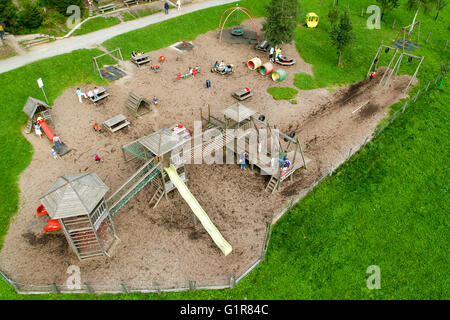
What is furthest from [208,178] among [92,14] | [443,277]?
[92,14]

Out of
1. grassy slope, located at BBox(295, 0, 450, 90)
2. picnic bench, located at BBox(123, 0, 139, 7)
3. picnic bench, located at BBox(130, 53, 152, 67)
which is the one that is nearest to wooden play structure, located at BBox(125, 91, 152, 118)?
picnic bench, located at BBox(130, 53, 152, 67)

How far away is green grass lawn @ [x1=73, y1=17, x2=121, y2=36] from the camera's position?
38.3 m

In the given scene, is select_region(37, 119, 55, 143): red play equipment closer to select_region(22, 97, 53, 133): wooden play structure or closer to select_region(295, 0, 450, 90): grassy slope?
select_region(22, 97, 53, 133): wooden play structure

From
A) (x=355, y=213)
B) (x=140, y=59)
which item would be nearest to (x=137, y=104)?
(x=140, y=59)

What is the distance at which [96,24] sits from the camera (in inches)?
1555

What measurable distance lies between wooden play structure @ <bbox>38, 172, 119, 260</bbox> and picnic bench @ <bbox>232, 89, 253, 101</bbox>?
15.9 metres

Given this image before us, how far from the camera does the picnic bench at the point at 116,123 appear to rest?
26.0 metres

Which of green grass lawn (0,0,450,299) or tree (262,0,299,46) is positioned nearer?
green grass lawn (0,0,450,299)

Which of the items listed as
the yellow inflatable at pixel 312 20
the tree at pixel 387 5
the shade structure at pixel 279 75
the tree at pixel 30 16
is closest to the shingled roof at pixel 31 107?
the tree at pixel 30 16

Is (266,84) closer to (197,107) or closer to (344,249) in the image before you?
(197,107)

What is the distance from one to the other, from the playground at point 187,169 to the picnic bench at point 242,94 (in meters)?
0.51

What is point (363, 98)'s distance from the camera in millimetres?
31484

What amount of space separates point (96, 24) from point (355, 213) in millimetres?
34954

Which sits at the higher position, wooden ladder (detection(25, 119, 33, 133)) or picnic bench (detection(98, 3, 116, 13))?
picnic bench (detection(98, 3, 116, 13))
